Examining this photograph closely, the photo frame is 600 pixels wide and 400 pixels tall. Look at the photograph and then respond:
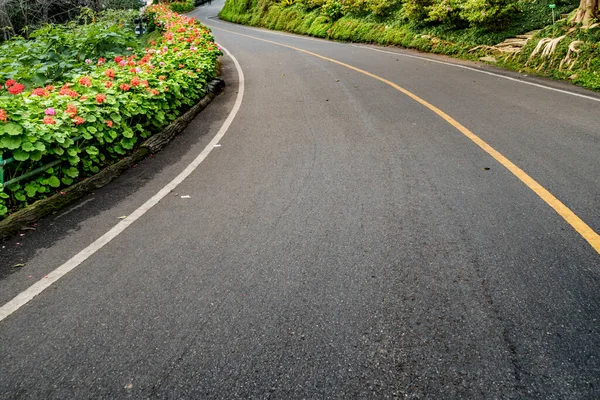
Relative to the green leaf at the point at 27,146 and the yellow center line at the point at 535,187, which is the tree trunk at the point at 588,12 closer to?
the yellow center line at the point at 535,187

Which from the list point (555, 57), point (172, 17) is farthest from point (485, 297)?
point (172, 17)

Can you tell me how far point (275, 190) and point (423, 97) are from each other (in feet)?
17.4

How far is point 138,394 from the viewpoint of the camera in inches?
93.0

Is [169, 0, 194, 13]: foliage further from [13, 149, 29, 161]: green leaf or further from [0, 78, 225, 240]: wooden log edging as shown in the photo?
[13, 149, 29, 161]: green leaf

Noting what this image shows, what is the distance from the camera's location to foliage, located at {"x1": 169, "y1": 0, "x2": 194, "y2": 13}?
49.8 metres

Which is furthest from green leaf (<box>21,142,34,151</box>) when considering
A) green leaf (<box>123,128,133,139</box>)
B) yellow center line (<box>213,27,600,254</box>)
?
yellow center line (<box>213,27,600,254</box>)

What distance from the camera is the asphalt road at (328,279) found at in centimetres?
243

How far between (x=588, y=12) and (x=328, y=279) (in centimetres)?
1245

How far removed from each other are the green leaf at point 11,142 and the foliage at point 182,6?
4986 centimetres

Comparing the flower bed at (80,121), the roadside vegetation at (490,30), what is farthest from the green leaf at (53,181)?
the roadside vegetation at (490,30)

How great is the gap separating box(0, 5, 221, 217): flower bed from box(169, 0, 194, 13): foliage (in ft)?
153

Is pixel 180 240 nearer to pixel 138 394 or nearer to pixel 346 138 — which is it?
pixel 138 394

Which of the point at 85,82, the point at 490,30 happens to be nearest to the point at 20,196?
the point at 85,82

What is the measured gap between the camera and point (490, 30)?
1457 cm
